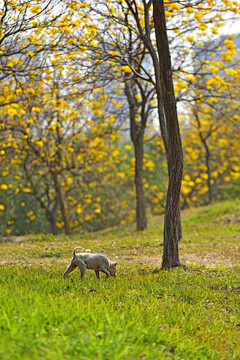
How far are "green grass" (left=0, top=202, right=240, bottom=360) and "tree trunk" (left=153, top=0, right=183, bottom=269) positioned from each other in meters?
0.52

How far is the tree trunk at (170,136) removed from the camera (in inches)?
317

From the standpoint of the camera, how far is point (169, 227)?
27.6ft

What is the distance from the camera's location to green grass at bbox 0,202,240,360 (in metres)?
3.54

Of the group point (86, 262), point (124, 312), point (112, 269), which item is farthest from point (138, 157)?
point (124, 312)

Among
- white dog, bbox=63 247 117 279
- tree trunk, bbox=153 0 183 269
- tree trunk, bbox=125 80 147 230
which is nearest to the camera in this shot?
white dog, bbox=63 247 117 279

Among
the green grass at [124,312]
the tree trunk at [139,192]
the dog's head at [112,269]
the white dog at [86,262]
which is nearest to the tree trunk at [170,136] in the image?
the green grass at [124,312]

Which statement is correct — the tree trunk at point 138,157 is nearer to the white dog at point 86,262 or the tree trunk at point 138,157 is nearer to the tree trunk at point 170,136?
the tree trunk at point 170,136

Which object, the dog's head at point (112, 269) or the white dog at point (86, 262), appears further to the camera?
the dog's head at point (112, 269)

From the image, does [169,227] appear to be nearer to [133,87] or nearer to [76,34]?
[76,34]

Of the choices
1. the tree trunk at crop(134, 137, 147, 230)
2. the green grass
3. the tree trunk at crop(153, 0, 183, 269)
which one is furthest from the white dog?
the tree trunk at crop(134, 137, 147, 230)

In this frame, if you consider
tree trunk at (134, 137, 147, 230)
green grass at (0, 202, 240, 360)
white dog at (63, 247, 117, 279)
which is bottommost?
green grass at (0, 202, 240, 360)

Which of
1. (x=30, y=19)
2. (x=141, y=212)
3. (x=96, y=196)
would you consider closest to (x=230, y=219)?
(x=141, y=212)

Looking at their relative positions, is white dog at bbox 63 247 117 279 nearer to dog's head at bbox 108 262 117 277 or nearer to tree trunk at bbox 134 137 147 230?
dog's head at bbox 108 262 117 277

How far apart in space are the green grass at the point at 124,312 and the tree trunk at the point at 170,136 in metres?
0.52
